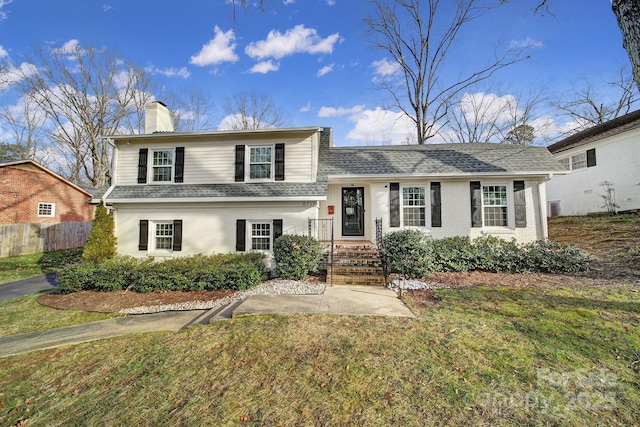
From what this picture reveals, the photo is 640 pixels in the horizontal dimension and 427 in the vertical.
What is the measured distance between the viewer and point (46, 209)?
57.2 feet

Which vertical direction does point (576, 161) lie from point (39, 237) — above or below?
above

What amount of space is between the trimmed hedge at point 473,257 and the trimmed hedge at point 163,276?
14.0 ft

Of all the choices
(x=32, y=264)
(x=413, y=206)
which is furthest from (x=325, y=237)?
(x=32, y=264)

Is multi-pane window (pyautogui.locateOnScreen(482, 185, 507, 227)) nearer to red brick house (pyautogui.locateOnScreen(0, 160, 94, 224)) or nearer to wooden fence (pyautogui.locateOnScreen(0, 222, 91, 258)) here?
wooden fence (pyautogui.locateOnScreen(0, 222, 91, 258))

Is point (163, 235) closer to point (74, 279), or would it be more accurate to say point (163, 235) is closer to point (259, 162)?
point (74, 279)

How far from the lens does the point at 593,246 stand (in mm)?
10234

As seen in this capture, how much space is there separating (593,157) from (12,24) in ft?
108

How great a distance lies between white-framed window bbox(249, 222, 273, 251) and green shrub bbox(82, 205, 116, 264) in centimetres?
486

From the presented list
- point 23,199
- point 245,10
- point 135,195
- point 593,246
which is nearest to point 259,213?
point 135,195

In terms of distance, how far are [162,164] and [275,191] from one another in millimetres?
4822

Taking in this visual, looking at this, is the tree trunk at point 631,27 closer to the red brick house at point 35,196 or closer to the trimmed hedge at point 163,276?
the trimmed hedge at point 163,276

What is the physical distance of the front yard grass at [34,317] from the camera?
17.2 feet

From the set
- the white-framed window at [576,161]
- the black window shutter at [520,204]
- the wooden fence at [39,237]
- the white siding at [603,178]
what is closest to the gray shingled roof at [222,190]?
the black window shutter at [520,204]

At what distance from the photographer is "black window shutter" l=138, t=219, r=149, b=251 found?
9586 millimetres
